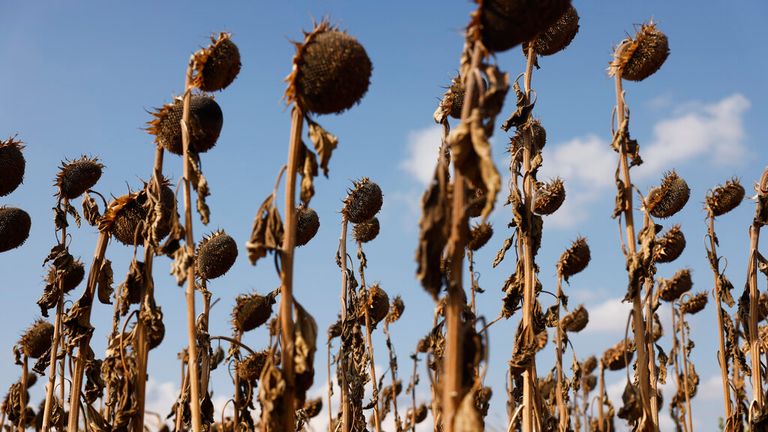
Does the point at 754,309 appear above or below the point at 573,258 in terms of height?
below

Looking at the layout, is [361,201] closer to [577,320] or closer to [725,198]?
[725,198]

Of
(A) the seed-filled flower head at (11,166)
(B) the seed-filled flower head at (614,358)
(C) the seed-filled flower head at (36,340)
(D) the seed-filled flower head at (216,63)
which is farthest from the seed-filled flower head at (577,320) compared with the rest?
(D) the seed-filled flower head at (216,63)

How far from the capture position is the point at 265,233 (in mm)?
3545

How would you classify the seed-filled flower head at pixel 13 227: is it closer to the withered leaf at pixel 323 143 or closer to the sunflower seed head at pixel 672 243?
the withered leaf at pixel 323 143

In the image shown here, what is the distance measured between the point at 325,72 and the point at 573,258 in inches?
246

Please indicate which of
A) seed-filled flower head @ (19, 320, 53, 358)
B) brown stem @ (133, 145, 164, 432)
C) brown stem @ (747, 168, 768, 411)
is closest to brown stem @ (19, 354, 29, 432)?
seed-filled flower head @ (19, 320, 53, 358)

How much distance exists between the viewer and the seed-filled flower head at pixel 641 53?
231 inches

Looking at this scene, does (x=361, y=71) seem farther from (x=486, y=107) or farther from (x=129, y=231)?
(x=129, y=231)

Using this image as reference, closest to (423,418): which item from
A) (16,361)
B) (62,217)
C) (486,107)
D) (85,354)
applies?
(16,361)

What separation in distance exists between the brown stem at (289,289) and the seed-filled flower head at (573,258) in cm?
619

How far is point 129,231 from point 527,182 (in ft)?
→ 10.2

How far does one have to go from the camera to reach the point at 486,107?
308 centimetres

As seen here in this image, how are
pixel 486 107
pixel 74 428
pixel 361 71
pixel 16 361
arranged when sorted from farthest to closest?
pixel 16 361 < pixel 74 428 < pixel 361 71 < pixel 486 107

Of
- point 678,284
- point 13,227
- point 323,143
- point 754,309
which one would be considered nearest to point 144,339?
point 323,143
